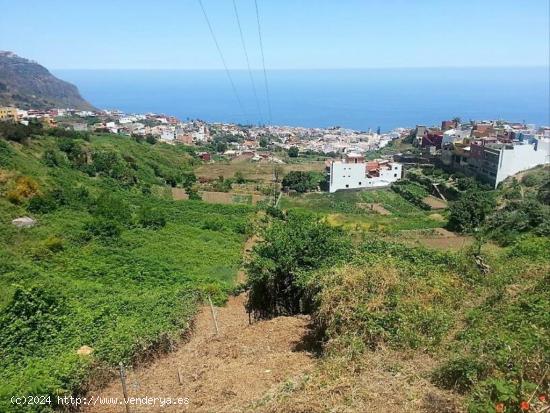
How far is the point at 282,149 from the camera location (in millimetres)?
80750

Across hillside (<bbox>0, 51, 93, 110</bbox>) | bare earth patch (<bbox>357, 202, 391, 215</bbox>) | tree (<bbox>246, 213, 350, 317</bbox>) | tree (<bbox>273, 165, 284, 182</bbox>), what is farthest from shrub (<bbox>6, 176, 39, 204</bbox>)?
hillside (<bbox>0, 51, 93, 110</bbox>)

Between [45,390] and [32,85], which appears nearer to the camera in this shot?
[45,390]

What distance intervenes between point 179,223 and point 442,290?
20906mm

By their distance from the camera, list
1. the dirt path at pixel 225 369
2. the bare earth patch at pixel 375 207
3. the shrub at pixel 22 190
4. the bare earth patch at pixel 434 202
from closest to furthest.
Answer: the dirt path at pixel 225 369, the shrub at pixel 22 190, the bare earth patch at pixel 375 207, the bare earth patch at pixel 434 202

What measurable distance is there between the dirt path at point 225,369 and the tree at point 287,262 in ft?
4.32

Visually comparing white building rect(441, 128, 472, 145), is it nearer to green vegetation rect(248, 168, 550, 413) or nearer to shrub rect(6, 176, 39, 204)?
green vegetation rect(248, 168, 550, 413)

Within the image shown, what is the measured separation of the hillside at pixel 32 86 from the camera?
375ft

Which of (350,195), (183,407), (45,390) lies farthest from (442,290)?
(350,195)

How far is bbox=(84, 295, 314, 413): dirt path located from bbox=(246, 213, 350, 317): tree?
1.32m

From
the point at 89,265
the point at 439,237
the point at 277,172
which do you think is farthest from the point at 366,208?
the point at 89,265

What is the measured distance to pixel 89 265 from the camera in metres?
16.8

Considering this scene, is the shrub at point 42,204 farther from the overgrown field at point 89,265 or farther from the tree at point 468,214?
the tree at point 468,214

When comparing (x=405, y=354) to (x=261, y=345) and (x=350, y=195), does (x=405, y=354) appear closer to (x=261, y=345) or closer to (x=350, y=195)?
(x=261, y=345)

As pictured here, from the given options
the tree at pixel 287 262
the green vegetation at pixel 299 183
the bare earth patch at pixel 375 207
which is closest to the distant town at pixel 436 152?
the green vegetation at pixel 299 183
